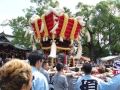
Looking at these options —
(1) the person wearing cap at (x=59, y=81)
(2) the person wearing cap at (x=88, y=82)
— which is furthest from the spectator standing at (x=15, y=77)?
(1) the person wearing cap at (x=59, y=81)

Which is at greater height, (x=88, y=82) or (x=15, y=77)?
(x=15, y=77)

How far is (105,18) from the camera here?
44125 millimetres

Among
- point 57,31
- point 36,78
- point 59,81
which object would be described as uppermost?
point 57,31

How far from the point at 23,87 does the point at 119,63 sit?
2.97 metres

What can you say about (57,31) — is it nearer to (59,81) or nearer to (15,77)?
(59,81)

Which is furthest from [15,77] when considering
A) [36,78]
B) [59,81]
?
[59,81]

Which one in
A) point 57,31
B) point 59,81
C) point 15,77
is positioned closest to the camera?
point 15,77

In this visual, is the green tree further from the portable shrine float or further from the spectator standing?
the spectator standing

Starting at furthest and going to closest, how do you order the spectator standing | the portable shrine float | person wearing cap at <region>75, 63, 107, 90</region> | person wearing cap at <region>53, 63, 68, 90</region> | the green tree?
1. the green tree
2. the portable shrine float
3. person wearing cap at <region>53, 63, 68, 90</region>
4. person wearing cap at <region>75, 63, 107, 90</region>
5. the spectator standing

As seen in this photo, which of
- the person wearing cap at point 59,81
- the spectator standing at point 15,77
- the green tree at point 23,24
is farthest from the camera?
the green tree at point 23,24

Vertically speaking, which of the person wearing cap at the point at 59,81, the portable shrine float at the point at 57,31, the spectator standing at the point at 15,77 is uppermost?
the portable shrine float at the point at 57,31

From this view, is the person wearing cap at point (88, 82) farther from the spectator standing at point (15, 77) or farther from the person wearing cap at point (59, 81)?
the spectator standing at point (15, 77)

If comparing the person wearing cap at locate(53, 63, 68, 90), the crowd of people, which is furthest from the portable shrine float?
the crowd of people

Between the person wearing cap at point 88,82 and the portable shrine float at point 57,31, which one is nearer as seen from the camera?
the person wearing cap at point 88,82
